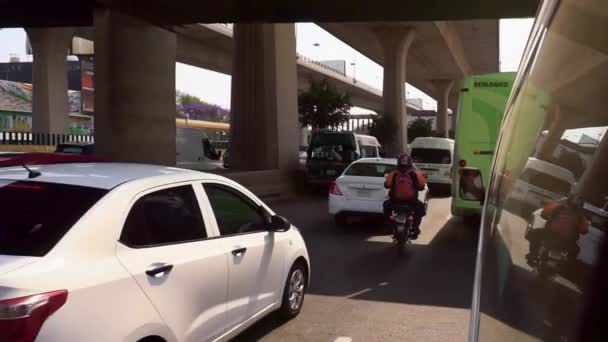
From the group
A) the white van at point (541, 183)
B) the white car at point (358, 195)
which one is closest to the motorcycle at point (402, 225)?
the white car at point (358, 195)

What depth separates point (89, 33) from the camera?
44.9m

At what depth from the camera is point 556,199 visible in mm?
1591

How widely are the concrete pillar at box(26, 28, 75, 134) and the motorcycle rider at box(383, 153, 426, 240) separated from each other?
30.6 metres

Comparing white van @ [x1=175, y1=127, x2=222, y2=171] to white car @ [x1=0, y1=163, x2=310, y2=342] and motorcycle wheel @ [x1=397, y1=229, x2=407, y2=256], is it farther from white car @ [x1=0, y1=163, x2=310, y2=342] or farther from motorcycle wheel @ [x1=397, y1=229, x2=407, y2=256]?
white car @ [x1=0, y1=163, x2=310, y2=342]

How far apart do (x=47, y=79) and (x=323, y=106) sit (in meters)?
17.4

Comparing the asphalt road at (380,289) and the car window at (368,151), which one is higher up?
the car window at (368,151)

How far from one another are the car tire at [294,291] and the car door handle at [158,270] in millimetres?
2176

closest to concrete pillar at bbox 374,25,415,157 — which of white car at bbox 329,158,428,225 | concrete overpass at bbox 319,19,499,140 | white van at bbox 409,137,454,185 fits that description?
concrete overpass at bbox 319,19,499,140

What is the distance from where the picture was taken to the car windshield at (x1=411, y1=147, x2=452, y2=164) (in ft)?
76.0

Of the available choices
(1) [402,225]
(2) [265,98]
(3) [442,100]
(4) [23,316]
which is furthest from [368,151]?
(3) [442,100]

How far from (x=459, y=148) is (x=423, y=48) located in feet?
134

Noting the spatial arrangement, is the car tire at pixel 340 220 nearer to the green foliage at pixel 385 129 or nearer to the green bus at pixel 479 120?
the green bus at pixel 479 120

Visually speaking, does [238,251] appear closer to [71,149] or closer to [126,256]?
[126,256]

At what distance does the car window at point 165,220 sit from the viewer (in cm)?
371
